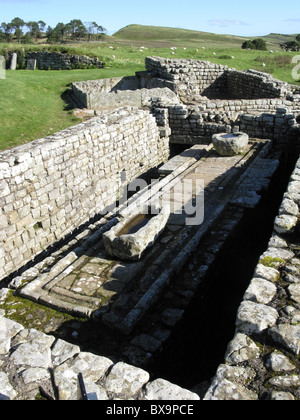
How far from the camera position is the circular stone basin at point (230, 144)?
10844mm

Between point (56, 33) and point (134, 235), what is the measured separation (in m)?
45.4

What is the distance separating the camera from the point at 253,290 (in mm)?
3838

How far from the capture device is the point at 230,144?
10.8 meters

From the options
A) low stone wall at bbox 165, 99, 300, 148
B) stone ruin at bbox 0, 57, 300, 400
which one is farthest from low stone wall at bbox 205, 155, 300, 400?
low stone wall at bbox 165, 99, 300, 148

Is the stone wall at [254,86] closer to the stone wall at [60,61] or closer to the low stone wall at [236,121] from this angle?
the low stone wall at [236,121]

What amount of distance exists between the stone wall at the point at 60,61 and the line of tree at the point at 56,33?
1577cm

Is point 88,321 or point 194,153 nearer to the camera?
Answer: point 88,321

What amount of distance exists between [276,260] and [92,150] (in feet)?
20.7

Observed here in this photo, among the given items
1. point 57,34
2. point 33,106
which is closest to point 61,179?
point 33,106

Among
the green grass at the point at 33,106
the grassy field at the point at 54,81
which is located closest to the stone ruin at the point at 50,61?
the grassy field at the point at 54,81

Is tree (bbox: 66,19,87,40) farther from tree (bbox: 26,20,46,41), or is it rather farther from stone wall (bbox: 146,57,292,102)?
stone wall (bbox: 146,57,292,102)

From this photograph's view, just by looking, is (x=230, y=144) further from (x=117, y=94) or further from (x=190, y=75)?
(x=190, y=75)
